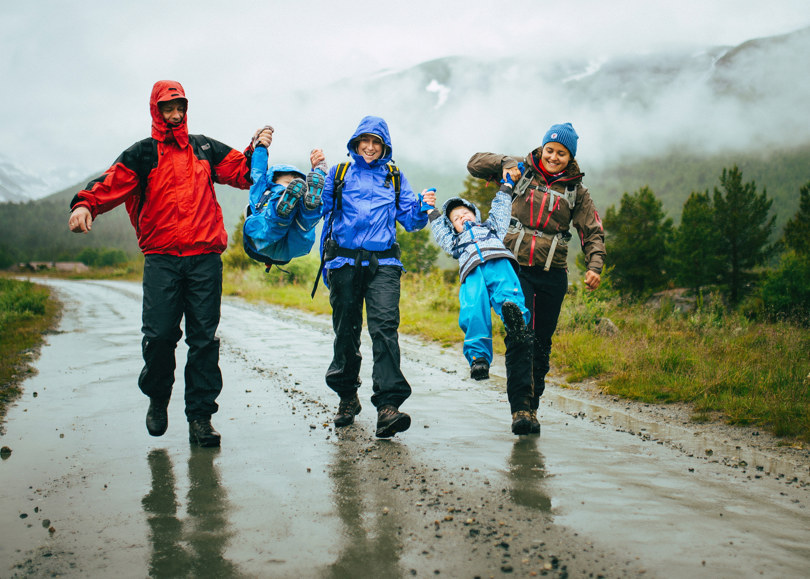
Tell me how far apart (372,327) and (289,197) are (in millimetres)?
1250

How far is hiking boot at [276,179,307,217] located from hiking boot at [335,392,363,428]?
1676 mm

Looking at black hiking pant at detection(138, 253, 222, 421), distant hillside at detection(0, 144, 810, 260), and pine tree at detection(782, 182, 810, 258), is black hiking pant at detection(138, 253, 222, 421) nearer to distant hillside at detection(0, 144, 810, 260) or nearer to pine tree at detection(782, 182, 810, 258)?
pine tree at detection(782, 182, 810, 258)

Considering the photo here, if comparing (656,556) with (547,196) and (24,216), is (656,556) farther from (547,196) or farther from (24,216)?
(24,216)

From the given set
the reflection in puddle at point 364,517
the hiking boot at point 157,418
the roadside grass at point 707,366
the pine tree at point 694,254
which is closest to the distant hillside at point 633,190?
the pine tree at point 694,254

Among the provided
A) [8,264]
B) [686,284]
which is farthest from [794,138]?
[8,264]

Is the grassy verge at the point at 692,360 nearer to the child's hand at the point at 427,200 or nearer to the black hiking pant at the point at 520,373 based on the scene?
the black hiking pant at the point at 520,373

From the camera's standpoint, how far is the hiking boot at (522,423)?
4848 mm

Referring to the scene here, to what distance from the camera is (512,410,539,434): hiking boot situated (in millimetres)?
4848

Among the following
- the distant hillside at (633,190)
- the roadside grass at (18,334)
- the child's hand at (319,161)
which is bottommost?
the roadside grass at (18,334)

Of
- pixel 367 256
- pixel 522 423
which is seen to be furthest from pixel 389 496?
pixel 367 256

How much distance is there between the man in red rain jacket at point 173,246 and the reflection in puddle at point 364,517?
1.22m

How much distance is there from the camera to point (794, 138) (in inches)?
7712

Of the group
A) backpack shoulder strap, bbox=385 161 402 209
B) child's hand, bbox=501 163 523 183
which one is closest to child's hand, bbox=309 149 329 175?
backpack shoulder strap, bbox=385 161 402 209

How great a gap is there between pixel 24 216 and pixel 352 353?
610ft
